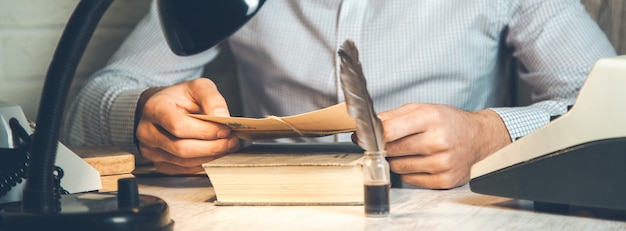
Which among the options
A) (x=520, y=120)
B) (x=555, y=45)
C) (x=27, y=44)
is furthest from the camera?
(x=27, y=44)

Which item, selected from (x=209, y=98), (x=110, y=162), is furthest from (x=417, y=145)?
(x=110, y=162)

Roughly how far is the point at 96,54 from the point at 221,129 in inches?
32.6

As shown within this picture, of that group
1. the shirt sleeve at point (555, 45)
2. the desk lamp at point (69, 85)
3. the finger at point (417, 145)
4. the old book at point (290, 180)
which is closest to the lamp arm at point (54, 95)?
the desk lamp at point (69, 85)

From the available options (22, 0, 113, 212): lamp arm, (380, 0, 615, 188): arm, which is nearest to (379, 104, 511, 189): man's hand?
(380, 0, 615, 188): arm

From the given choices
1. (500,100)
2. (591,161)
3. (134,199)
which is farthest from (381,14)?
(134,199)

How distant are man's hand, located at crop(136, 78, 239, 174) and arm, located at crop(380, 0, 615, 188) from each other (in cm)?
25

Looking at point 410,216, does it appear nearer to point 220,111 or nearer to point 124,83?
point 220,111

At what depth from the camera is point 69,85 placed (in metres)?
0.75

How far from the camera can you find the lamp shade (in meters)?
0.72

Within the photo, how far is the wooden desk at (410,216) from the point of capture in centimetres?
87

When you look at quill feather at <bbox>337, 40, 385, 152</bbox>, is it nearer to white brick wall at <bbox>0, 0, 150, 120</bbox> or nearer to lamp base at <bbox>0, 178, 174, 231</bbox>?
lamp base at <bbox>0, 178, 174, 231</bbox>

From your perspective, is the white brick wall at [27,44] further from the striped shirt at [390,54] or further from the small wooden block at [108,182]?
the small wooden block at [108,182]

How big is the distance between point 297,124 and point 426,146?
0.22m

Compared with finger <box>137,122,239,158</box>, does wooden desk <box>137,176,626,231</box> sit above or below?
below
